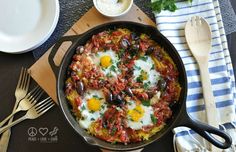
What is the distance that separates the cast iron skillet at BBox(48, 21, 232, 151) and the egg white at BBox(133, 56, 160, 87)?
11 centimetres

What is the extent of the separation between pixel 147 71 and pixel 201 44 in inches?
12.0

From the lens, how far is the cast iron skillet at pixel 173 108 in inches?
61.6

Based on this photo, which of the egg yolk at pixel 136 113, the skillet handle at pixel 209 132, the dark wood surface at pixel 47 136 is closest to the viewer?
the skillet handle at pixel 209 132

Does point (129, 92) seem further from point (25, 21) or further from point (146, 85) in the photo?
point (25, 21)

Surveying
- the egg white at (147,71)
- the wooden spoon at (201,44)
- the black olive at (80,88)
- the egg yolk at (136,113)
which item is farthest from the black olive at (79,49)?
the wooden spoon at (201,44)

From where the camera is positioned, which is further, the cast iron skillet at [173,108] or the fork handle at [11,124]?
the fork handle at [11,124]

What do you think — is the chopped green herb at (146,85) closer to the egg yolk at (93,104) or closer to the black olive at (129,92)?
the black olive at (129,92)

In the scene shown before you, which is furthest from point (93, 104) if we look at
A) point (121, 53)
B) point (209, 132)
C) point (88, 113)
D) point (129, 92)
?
point (209, 132)

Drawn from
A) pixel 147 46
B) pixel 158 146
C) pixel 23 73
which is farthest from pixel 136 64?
pixel 23 73

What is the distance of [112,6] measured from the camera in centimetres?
189

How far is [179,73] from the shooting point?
174cm

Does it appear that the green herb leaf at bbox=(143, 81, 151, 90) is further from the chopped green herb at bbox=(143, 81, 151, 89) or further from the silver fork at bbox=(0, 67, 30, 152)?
the silver fork at bbox=(0, 67, 30, 152)

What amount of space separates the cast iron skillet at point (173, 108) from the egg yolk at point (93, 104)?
3.7 inches

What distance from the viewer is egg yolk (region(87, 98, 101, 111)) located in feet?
5.55
